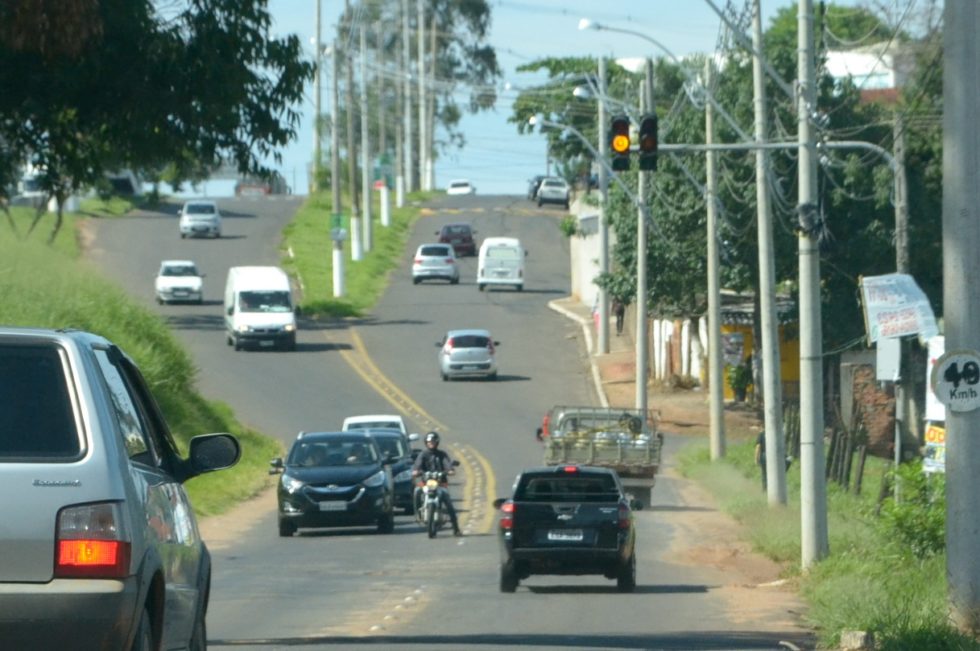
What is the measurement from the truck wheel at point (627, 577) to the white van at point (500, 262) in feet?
177

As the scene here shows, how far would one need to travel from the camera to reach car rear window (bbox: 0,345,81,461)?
6422 mm

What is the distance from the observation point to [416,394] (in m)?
52.6

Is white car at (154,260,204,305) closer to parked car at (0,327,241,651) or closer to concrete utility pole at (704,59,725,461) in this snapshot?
concrete utility pole at (704,59,725,461)

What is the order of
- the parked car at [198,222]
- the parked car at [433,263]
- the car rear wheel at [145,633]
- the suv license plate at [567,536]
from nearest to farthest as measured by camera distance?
1. the car rear wheel at [145,633]
2. the suv license plate at [567,536]
3. the parked car at [433,263]
4. the parked car at [198,222]

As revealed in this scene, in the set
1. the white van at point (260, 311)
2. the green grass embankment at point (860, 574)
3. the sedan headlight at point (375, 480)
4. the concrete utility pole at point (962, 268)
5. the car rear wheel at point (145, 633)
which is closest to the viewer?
the car rear wheel at point (145, 633)

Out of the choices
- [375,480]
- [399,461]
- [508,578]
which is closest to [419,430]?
[399,461]

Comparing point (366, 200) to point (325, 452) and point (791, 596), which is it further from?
point (791, 596)

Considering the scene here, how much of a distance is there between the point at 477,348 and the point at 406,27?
51515 millimetres

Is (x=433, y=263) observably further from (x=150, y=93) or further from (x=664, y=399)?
(x=150, y=93)

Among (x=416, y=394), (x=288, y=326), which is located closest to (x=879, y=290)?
(x=416, y=394)

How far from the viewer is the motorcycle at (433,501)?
1084 inches

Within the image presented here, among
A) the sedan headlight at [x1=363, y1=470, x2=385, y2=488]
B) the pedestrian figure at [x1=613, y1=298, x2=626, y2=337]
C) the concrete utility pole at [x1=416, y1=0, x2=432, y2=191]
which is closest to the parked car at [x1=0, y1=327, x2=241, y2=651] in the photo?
the sedan headlight at [x1=363, y1=470, x2=385, y2=488]

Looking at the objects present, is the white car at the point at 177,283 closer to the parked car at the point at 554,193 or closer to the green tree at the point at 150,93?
the parked car at the point at 554,193

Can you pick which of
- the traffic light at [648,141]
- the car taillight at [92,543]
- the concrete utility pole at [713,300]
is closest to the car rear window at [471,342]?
the concrete utility pole at [713,300]
